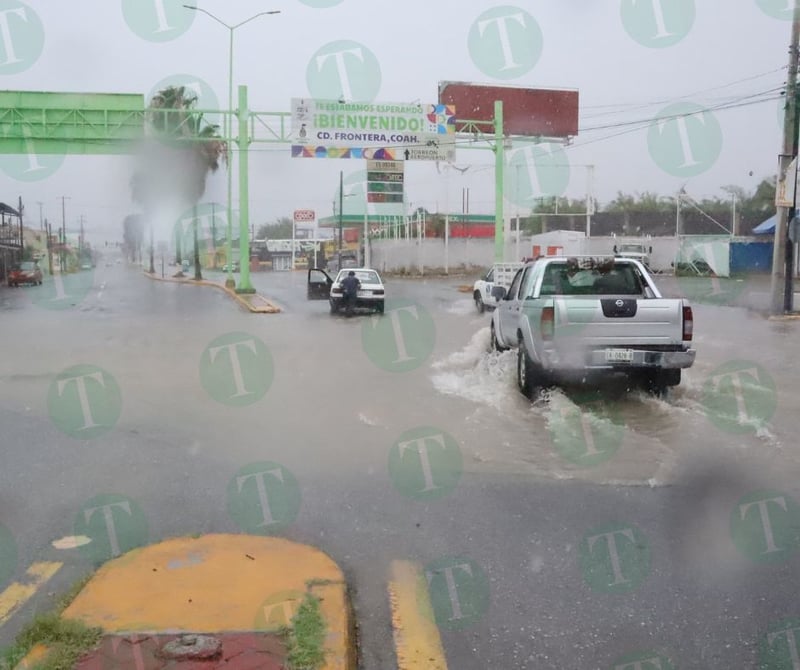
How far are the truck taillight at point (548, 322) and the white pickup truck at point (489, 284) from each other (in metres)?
13.5

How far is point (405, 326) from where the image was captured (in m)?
21.0

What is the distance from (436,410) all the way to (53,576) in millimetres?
5435

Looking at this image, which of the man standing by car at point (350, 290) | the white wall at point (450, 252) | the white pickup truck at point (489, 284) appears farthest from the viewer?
the white wall at point (450, 252)

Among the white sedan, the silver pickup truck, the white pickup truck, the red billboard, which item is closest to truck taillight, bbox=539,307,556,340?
the silver pickup truck

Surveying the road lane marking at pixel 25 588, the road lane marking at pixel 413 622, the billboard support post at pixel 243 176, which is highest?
the billboard support post at pixel 243 176

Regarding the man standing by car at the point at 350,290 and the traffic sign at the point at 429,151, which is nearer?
the man standing by car at the point at 350,290

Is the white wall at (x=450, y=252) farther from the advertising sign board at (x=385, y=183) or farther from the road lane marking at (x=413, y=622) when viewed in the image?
the road lane marking at (x=413, y=622)

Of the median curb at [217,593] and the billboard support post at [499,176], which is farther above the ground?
the billboard support post at [499,176]

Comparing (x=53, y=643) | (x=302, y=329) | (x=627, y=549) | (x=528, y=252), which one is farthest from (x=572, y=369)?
(x=528, y=252)

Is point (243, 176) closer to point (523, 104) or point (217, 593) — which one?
point (523, 104)

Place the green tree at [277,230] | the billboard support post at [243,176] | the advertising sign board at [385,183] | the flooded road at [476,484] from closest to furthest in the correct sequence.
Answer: the flooded road at [476,484], the billboard support post at [243,176], the advertising sign board at [385,183], the green tree at [277,230]

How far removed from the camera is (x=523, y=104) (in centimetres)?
4956

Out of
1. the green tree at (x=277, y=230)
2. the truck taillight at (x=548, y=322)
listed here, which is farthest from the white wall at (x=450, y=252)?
the green tree at (x=277, y=230)

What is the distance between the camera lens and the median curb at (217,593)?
3.79m
